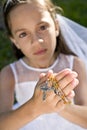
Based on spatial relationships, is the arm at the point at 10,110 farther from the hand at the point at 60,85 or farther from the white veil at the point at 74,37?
the white veil at the point at 74,37

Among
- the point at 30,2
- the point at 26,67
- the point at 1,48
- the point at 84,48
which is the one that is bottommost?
the point at 1,48

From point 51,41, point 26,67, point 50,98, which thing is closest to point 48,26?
point 51,41

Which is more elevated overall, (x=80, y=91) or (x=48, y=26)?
(x=48, y=26)

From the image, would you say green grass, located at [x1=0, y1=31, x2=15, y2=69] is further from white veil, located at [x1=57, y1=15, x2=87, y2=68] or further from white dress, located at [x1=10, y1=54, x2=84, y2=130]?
white dress, located at [x1=10, y1=54, x2=84, y2=130]

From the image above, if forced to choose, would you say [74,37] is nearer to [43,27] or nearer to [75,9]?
[43,27]

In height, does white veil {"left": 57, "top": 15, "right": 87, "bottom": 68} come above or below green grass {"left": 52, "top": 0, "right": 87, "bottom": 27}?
above

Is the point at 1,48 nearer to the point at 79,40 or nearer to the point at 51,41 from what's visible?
the point at 79,40

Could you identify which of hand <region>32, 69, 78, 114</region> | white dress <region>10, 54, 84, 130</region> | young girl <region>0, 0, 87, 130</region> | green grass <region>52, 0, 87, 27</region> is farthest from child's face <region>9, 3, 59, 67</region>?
green grass <region>52, 0, 87, 27</region>
